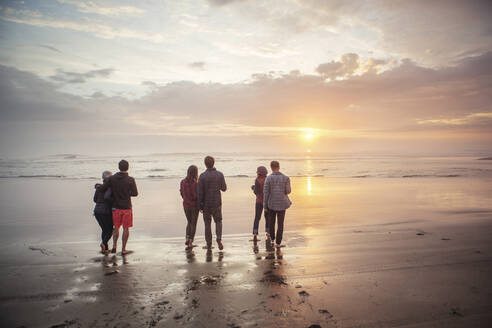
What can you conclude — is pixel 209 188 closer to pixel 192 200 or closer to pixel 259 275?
pixel 192 200

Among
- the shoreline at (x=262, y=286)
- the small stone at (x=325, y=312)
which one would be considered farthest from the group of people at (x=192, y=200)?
the small stone at (x=325, y=312)

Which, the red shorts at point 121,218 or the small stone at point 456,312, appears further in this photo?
the red shorts at point 121,218

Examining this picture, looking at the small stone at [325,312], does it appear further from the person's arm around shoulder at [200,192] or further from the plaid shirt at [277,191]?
the person's arm around shoulder at [200,192]

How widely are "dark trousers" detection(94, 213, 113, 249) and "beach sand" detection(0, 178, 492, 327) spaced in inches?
20.5

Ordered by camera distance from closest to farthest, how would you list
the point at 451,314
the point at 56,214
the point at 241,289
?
1. the point at 451,314
2. the point at 241,289
3. the point at 56,214

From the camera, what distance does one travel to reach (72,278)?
16.9 ft

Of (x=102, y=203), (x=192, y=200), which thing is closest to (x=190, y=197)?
(x=192, y=200)

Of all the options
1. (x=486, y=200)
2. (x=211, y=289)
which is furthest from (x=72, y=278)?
(x=486, y=200)

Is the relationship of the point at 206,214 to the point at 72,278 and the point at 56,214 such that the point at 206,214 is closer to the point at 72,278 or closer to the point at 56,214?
the point at 72,278

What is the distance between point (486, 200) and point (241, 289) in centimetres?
1474

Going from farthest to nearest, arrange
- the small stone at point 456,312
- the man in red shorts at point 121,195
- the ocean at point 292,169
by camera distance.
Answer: the ocean at point 292,169
the man in red shorts at point 121,195
the small stone at point 456,312

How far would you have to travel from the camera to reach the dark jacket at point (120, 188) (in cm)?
655

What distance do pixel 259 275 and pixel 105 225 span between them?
423 centimetres

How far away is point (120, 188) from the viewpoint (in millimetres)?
6578
